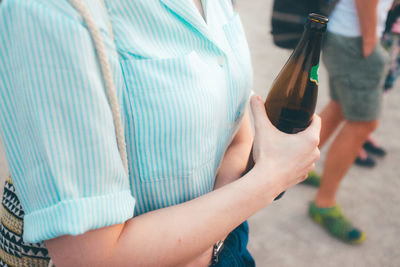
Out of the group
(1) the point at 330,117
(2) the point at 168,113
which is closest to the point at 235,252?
(2) the point at 168,113

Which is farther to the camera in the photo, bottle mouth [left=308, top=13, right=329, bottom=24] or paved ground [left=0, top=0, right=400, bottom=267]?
paved ground [left=0, top=0, right=400, bottom=267]

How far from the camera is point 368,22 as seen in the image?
1.69 metres

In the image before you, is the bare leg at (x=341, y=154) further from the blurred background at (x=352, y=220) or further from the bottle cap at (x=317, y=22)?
the bottle cap at (x=317, y=22)

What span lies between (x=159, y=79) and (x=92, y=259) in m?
0.34

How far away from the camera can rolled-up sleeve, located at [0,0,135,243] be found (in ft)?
1.47

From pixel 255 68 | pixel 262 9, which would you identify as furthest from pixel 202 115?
pixel 262 9

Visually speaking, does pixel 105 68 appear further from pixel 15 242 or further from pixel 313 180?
pixel 313 180

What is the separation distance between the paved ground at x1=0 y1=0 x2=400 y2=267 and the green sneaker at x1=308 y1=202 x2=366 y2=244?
0.05m

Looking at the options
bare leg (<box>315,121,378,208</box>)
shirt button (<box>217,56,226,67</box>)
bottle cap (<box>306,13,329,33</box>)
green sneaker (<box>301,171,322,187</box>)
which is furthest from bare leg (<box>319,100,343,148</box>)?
shirt button (<box>217,56,226,67</box>)

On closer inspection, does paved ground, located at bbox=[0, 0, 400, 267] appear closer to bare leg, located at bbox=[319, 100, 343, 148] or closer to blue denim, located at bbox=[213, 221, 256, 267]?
bare leg, located at bbox=[319, 100, 343, 148]

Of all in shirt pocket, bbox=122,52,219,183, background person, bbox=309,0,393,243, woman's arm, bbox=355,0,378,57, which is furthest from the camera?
background person, bbox=309,0,393,243

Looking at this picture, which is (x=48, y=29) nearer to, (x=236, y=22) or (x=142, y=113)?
(x=142, y=113)

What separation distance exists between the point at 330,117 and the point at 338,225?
766mm

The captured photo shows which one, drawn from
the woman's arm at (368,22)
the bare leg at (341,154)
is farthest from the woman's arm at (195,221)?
the bare leg at (341,154)
